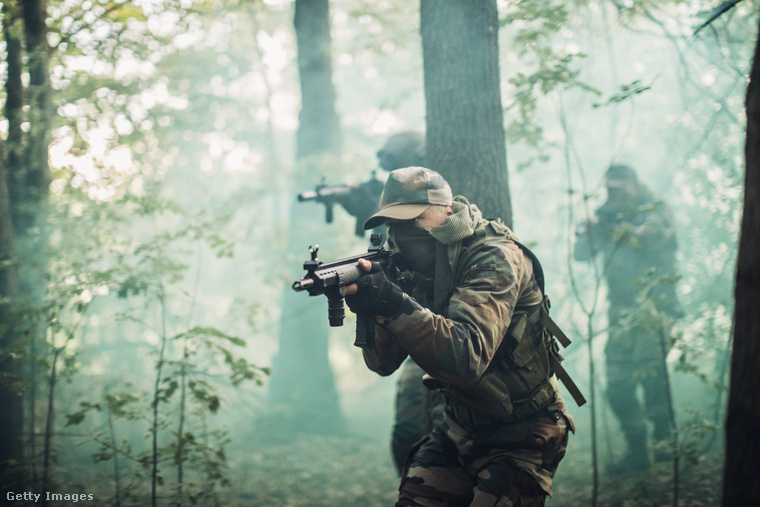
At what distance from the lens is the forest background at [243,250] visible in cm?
404

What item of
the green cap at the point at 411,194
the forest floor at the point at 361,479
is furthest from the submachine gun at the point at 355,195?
the forest floor at the point at 361,479

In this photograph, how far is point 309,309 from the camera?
340 inches

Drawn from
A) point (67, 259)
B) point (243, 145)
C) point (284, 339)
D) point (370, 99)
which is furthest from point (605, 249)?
point (370, 99)

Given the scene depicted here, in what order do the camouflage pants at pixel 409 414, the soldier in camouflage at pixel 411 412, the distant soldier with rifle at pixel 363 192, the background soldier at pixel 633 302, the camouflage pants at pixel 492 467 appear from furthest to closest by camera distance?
the background soldier at pixel 633 302, the distant soldier with rifle at pixel 363 192, the camouflage pants at pixel 409 414, the soldier in camouflage at pixel 411 412, the camouflage pants at pixel 492 467

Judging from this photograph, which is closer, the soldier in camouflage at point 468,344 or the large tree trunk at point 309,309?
the soldier in camouflage at point 468,344

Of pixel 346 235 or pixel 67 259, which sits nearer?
pixel 67 259

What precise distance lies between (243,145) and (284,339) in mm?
9824

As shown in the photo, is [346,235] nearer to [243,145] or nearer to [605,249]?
[605,249]

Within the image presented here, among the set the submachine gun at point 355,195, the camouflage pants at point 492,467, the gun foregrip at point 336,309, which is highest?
the submachine gun at point 355,195

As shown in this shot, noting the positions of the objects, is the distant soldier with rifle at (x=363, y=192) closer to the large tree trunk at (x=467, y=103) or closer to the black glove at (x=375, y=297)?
the large tree trunk at (x=467, y=103)

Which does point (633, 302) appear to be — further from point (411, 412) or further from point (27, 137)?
point (27, 137)

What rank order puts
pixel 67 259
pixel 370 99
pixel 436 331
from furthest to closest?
pixel 370 99 → pixel 67 259 → pixel 436 331

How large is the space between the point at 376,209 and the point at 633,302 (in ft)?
10.7

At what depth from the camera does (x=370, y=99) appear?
70.1 ft
